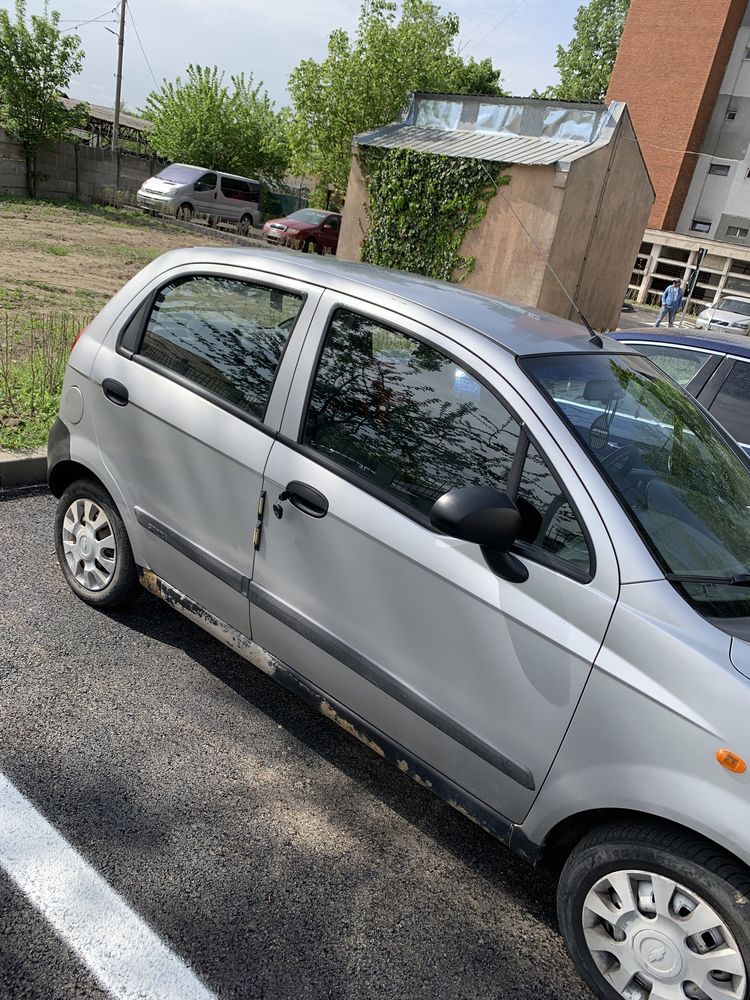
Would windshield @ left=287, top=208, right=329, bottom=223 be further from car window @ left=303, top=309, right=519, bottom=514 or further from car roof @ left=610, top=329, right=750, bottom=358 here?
car window @ left=303, top=309, right=519, bottom=514

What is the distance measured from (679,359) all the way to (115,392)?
13.0 ft

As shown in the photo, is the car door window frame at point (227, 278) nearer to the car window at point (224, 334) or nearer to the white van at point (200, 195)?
the car window at point (224, 334)

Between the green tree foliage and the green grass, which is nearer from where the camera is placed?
the green grass

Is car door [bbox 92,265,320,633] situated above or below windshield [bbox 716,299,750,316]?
above

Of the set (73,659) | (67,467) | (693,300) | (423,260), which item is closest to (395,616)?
(73,659)

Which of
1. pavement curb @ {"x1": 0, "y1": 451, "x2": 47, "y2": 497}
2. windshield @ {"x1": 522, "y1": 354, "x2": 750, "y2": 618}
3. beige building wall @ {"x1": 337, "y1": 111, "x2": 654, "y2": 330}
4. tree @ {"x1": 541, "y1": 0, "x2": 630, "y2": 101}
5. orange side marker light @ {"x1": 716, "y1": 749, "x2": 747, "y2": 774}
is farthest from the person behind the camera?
tree @ {"x1": 541, "y1": 0, "x2": 630, "y2": 101}

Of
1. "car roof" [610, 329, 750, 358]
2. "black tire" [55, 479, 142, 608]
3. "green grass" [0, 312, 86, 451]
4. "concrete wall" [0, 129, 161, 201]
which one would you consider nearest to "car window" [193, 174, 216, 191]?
"concrete wall" [0, 129, 161, 201]

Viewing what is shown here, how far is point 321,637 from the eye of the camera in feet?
9.11

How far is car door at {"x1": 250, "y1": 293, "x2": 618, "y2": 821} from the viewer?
7.43 ft

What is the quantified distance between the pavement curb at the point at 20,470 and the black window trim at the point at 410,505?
2.85m

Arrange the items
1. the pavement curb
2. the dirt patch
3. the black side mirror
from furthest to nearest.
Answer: the dirt patch
the pavement curb
the black side mirror

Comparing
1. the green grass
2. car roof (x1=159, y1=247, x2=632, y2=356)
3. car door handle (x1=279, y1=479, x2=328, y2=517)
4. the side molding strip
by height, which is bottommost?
the green grass

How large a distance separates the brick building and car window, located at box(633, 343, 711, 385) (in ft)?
126

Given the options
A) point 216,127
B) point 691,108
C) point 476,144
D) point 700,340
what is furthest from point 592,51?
point 700,340
